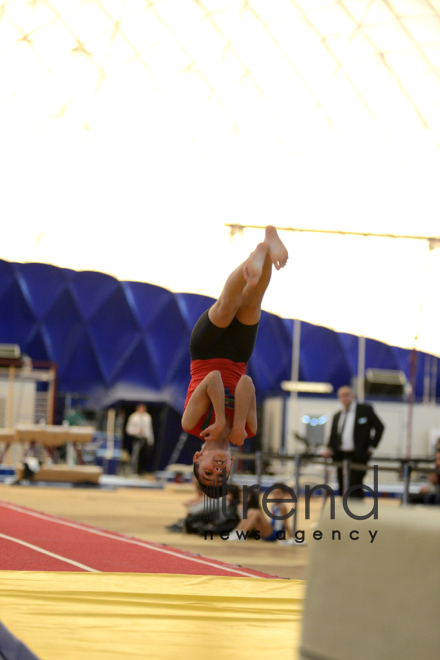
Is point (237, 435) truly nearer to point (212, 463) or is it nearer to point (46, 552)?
point (212, 463)

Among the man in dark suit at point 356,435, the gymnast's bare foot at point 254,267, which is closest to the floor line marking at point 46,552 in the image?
the gymnast's bare foot at point 254,267

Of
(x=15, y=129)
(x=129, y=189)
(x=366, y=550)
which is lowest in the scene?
(x=366, y=550)

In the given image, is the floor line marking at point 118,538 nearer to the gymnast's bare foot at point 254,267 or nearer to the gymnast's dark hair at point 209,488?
the gymnast's dark hair at point 209,488

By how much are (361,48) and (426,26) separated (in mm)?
1581

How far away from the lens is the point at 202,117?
20.4m

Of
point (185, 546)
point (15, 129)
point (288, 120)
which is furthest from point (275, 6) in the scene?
point (185, 546)

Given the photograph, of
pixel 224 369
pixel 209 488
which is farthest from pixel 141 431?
pixel 224 369

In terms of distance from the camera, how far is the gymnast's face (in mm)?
4988

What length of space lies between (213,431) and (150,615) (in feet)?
4.91

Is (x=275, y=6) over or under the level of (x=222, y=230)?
over

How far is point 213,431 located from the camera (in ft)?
16.3

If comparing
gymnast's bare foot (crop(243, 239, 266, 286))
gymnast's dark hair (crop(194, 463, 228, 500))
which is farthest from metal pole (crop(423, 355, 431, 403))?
gymnast's bare foot (crop(243, 239, 266, 286))

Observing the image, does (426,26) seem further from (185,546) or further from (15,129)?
(185,546)

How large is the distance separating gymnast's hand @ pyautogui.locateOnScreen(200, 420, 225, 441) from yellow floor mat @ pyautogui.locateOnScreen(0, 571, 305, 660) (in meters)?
0.80
